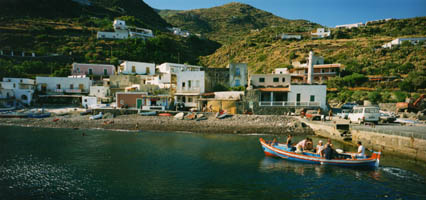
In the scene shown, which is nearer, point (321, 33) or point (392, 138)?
point (392, 138)

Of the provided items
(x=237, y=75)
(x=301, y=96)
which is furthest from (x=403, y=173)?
(x=237, y=75)

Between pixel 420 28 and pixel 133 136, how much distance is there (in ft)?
356

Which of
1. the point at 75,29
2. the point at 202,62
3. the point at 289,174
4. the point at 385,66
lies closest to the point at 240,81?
the point at 289,174

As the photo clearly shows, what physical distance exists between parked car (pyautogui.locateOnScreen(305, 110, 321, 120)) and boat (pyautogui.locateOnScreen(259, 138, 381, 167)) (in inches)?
494

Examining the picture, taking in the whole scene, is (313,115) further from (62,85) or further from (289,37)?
(289,37)

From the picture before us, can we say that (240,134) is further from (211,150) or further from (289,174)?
(289,174)

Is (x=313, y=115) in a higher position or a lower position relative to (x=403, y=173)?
higher

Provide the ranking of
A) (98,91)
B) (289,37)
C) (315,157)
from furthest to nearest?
(289,37), (98,91), (315,157)

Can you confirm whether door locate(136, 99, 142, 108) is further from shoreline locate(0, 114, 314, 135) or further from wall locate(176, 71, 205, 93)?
wall locate(176, 71, 205, 93)

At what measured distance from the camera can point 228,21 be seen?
163m

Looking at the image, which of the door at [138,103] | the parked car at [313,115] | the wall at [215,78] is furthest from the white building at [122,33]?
the parked car at [313,115]

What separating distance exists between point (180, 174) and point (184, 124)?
16.3 meters

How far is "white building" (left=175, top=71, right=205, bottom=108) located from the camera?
3816 cm

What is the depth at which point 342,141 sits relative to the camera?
23.0 meters
